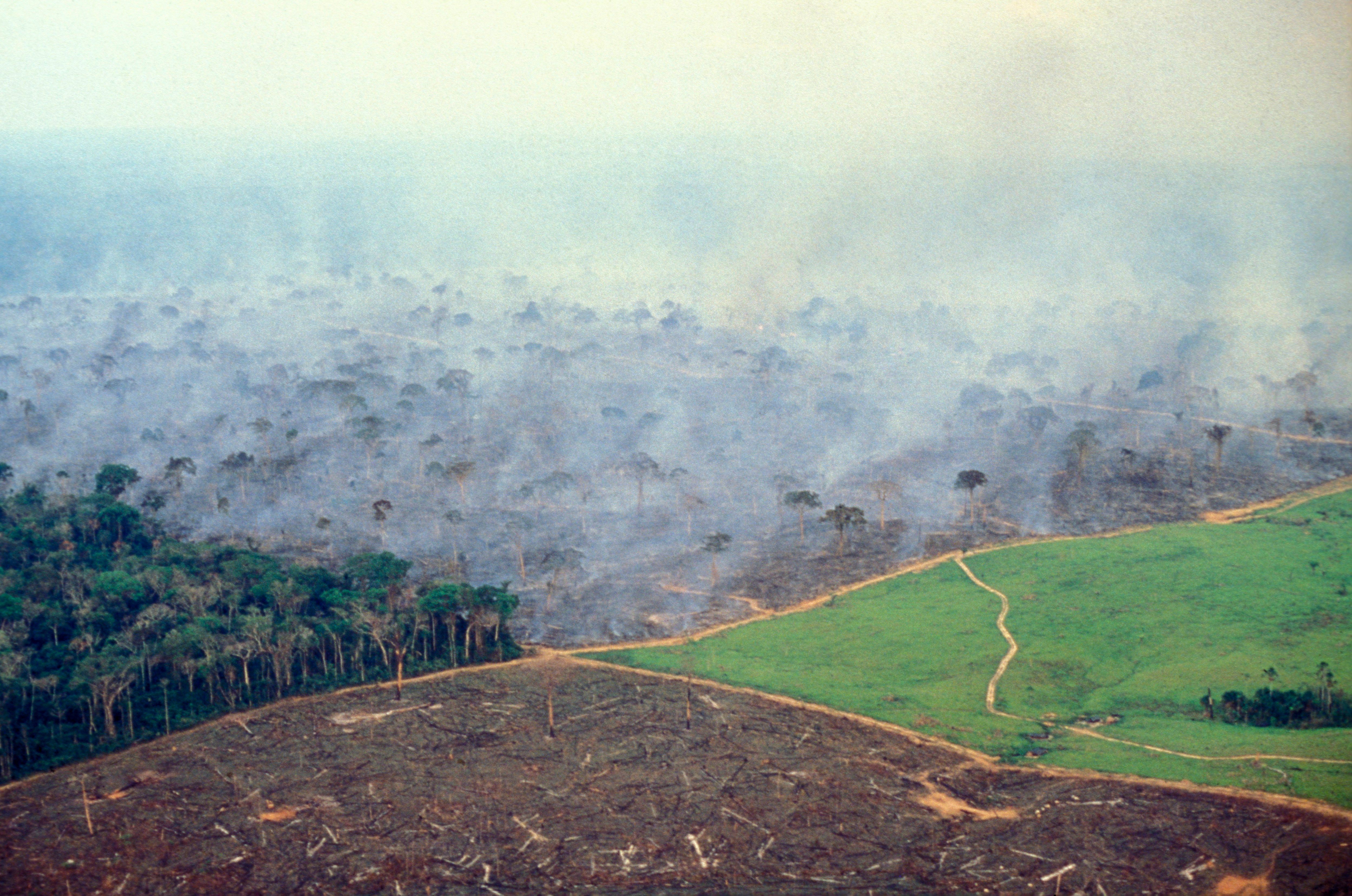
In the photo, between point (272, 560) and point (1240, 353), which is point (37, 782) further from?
point (1240, 353)

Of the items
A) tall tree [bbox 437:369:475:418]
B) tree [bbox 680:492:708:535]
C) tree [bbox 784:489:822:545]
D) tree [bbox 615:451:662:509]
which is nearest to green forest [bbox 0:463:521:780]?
tree [bbox 680:492:708:535]

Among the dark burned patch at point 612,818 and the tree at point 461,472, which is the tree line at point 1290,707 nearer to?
the dark burned patch at point 612,818

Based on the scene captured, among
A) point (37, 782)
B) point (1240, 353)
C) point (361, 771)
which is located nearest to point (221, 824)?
point (361, 771)

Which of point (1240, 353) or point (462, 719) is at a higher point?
point (1240, 353)

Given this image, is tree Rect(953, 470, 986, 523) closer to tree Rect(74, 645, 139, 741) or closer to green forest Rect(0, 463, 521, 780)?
green forest Rect(0, 463, 521, 780)

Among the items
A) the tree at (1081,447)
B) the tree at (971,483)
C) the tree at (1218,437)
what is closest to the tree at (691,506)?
the tree at (971,483)

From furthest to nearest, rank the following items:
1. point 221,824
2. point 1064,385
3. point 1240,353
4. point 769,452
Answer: point 1240,353 → point 1064,385 → point 769,452 → point 221,824
